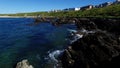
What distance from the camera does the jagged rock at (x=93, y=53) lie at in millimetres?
28859

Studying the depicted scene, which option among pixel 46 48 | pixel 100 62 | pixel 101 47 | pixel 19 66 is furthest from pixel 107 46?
pixel 46 48

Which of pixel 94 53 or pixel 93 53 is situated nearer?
pixel 94 53

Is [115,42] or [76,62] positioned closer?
[76,62]

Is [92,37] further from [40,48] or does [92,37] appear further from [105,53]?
[40,48]

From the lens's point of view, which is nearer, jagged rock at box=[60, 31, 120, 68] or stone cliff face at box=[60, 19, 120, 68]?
stone cliff face at box=[60, 19, 120, 68]

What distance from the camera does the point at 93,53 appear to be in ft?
101

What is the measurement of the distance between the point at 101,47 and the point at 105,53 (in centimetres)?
139

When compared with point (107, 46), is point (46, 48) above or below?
below

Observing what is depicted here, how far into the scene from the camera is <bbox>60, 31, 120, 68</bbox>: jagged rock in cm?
2886

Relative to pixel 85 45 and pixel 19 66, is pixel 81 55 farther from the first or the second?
pixel 19 66

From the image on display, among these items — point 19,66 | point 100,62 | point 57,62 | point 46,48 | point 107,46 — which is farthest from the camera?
point 46,48

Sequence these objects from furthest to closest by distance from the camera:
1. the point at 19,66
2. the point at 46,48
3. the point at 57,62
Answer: the point at 46,48
the point at 57,62
the point at 19,66

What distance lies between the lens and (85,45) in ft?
111

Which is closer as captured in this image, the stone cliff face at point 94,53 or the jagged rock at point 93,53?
the stone cliff face at point 94,53
